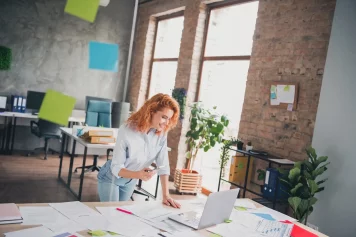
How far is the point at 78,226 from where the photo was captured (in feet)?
5.05

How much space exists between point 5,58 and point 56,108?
209 inches

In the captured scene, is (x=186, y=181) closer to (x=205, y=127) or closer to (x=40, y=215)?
(x=205, y=127)

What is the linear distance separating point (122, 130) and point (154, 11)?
533 centimetres

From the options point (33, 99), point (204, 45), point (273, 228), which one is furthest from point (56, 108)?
point (33, 99)

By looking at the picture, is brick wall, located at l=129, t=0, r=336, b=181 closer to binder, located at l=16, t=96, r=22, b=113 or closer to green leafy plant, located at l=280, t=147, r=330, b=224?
green leafy plant, located at l=280, t=147, r=330, b=224

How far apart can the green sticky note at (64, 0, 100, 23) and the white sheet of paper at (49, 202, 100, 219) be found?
0.98 meters

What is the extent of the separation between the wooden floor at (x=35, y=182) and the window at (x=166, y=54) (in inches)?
92.6

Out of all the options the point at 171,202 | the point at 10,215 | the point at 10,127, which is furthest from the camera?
the point at 10,127

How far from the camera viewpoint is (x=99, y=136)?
4.07 m

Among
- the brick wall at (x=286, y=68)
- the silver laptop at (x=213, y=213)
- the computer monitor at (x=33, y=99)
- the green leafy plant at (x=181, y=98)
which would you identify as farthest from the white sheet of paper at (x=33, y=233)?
the computer monitor at (x=33, y=99)

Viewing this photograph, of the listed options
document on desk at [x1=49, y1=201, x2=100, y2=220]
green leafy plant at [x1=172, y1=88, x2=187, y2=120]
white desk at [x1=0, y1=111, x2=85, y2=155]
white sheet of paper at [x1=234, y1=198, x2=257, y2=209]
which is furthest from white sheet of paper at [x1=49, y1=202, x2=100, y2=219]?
white desk at [x1=0, y1=111, x2=85, y2=155]

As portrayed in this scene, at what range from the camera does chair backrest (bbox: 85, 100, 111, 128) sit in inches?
199

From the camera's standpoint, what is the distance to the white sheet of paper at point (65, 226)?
1472 millimetres

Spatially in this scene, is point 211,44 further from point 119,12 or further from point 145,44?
point 119,12
